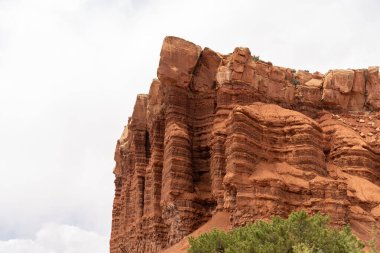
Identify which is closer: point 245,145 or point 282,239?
point 282,239

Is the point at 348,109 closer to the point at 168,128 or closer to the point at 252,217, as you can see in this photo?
the point at 168,128

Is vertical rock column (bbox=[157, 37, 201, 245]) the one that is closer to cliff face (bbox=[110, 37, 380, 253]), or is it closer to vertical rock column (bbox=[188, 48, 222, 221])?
cliff face (bbox=[110, 37, 380, 253])

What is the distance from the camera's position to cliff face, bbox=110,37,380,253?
41.4 meters

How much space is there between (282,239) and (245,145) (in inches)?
647

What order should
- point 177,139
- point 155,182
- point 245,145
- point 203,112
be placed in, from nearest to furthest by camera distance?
point 245,145, point 177,139, point 203,112, point 155,182

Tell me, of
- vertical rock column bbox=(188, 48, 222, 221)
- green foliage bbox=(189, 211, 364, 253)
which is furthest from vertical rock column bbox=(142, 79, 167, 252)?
green foliage bbox=(189, 211, 364, 253)

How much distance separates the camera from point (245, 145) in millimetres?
43281

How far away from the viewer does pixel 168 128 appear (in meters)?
53.4

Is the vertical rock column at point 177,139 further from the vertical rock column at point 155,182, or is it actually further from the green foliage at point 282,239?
the green foliage at point 282,239

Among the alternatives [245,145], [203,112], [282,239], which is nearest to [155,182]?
[203,112]

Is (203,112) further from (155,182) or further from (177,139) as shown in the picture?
(155,182)

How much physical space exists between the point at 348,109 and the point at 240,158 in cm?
2089

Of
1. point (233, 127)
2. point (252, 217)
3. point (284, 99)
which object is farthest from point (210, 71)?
point (252, 217)

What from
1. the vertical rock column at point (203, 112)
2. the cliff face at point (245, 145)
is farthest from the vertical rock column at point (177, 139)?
the vertical rock column at point (203, 112)
